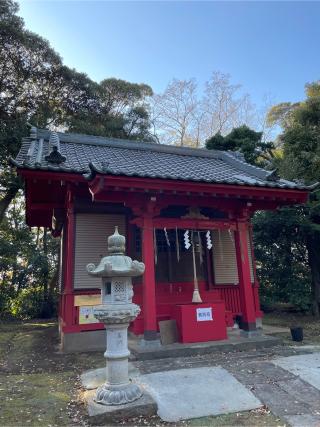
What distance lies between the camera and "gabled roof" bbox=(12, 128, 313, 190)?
6164 mm

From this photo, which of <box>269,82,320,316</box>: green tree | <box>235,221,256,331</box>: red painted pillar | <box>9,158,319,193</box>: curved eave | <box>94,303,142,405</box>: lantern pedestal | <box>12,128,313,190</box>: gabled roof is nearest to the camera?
<box>94,303,142,405</box>: lantern pedestal

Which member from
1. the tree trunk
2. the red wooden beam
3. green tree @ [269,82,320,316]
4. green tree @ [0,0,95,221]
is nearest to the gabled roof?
the red wooden beam

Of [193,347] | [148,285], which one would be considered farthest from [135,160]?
[193,347]

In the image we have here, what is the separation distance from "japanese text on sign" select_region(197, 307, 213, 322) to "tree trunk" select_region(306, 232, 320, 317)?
664cm

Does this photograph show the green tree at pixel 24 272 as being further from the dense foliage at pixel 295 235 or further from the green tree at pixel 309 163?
the green tree at pixel 309 163

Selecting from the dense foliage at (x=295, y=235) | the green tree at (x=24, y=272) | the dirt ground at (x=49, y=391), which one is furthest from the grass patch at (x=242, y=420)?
the green tree at (x=24, y=272)

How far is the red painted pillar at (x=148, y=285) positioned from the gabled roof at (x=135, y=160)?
116 centimetres

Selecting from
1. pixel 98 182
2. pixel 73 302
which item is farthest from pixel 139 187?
pixel 73 302

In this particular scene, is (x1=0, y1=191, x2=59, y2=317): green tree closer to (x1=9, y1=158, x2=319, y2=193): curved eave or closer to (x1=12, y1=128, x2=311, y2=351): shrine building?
(x1=12, y1=128, x2=311, y2=351): shrine building

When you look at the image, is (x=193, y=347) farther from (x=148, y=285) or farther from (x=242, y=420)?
(x=242, y=420)

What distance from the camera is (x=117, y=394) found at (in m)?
3.59

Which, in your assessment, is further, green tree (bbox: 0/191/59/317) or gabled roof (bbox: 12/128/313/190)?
green tree (bbox: 0/191/59/317)

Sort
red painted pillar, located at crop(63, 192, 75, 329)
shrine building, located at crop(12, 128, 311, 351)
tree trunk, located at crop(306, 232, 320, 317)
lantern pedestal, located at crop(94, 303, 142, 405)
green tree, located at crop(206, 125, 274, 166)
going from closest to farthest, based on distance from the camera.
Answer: lantern pedestal, located at crop(94, 303, 142, 405), shrine building, located at crop(12, 128, 311, 351), red painted pillar, located at crop(63, 192, 75, 329), tree trunk, located at crop(306, 232, 320, 317), green tree, located at crop(206, 125, 274, 166)

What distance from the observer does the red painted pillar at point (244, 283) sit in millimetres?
6785
